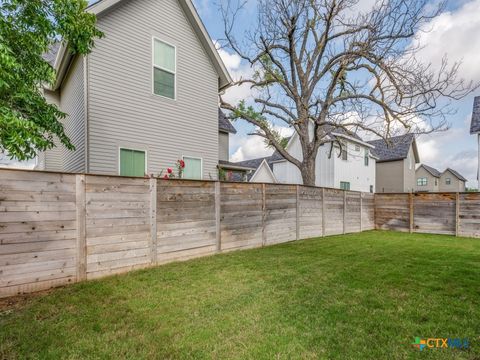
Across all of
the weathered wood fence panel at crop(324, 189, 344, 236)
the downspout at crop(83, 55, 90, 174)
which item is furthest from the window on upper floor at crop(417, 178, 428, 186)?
the downspout at crop(83, 55, 90, 174)

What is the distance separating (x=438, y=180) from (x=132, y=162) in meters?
46.4

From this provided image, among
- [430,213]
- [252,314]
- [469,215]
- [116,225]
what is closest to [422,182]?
[430,213]

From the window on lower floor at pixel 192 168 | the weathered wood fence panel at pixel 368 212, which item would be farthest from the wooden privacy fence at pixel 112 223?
the weathered wood fence panel at pixel 368 212

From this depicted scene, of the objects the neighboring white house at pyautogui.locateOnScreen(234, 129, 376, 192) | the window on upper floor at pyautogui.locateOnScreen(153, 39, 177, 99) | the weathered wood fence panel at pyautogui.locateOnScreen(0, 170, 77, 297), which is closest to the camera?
the weathered wood fence panel at pyautogui.locateOnScreen(0, 170, 77, 297)

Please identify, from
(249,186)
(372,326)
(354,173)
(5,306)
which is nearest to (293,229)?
(249,186)

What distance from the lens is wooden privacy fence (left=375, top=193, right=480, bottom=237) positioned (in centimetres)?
996

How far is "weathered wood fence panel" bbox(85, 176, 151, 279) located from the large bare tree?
841 centimetres

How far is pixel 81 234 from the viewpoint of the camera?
414 centimetres

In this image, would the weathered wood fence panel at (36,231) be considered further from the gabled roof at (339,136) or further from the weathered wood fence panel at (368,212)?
the gabled roof at (339,136)

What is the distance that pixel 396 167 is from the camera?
80.6 feet

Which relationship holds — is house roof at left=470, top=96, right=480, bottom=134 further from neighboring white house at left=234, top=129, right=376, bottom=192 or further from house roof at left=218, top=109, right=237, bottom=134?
house roof at left=218, top=109, right=237, bottom=134

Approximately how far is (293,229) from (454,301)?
490 cm

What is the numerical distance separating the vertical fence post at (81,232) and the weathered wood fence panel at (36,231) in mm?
55

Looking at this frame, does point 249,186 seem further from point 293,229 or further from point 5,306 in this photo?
point 5,306
